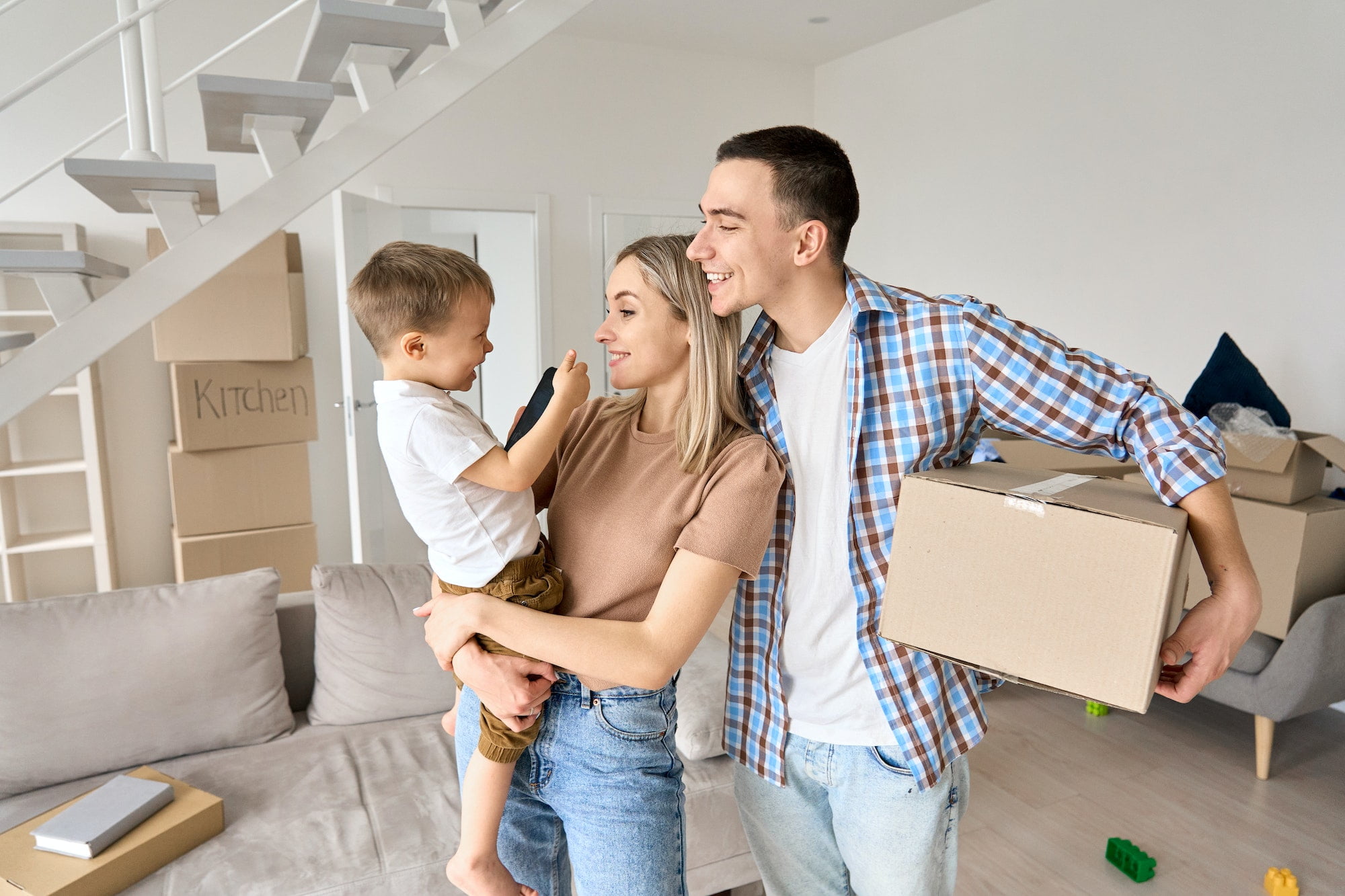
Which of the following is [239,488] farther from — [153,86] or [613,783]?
[613,783]

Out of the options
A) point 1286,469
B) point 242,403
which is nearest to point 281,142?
point 242,403

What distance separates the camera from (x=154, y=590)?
7.16 feet

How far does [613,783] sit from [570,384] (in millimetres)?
520

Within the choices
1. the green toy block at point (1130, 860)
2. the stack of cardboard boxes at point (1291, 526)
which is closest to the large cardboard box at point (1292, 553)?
the stack of cardboard boxes at point (1291, 526)

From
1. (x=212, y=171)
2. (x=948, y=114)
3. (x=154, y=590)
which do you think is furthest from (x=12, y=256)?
(x=948, y=114)

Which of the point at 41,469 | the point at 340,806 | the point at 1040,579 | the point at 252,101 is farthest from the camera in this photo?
the point at 41,469

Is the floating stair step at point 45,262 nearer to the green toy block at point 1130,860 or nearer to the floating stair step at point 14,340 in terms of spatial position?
the floating stair step at point 14,340

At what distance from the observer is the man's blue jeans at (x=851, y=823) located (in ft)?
3.88

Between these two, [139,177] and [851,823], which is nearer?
[851,823]

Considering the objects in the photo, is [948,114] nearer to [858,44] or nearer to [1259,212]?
[858,44]

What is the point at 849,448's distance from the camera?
1.19 meters

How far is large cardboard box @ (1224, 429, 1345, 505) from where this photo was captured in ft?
8.81

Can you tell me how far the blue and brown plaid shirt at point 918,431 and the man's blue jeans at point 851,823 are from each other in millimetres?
36

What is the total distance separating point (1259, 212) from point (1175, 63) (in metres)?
0.74
